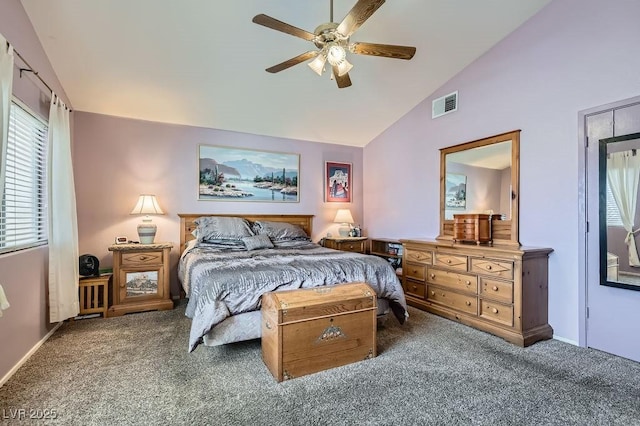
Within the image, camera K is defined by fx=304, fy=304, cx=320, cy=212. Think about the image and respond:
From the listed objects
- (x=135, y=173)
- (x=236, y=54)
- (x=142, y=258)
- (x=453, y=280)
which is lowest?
(x=453, y=280)

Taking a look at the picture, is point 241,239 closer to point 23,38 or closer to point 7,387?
point 7,387

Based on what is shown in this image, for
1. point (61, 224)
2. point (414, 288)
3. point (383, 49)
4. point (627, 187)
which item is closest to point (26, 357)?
point (61, 224)

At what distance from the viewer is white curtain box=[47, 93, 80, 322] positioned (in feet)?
9.22

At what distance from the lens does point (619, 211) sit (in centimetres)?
249

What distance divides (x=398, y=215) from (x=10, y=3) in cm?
461

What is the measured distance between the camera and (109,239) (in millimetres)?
3920

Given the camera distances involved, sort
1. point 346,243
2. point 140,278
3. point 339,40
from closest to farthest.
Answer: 1. point 339,40
2. point 140,278
3. point 346,243

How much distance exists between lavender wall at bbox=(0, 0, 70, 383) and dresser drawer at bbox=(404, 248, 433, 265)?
3.78 meters

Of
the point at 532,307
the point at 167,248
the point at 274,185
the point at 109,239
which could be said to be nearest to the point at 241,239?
the point at 167,248

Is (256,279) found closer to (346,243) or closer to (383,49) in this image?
(383,49)

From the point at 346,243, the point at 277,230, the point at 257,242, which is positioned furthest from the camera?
the point at 346,243

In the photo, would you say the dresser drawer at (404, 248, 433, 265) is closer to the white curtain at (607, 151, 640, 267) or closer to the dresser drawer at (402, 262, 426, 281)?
the dresser drawer at (402, 262, 426, 281)

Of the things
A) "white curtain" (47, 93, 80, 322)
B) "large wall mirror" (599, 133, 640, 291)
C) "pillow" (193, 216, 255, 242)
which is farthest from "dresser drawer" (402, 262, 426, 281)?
"white curtain" (47, 93, 80, 322)

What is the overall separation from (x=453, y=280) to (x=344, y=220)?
7.00 ft
